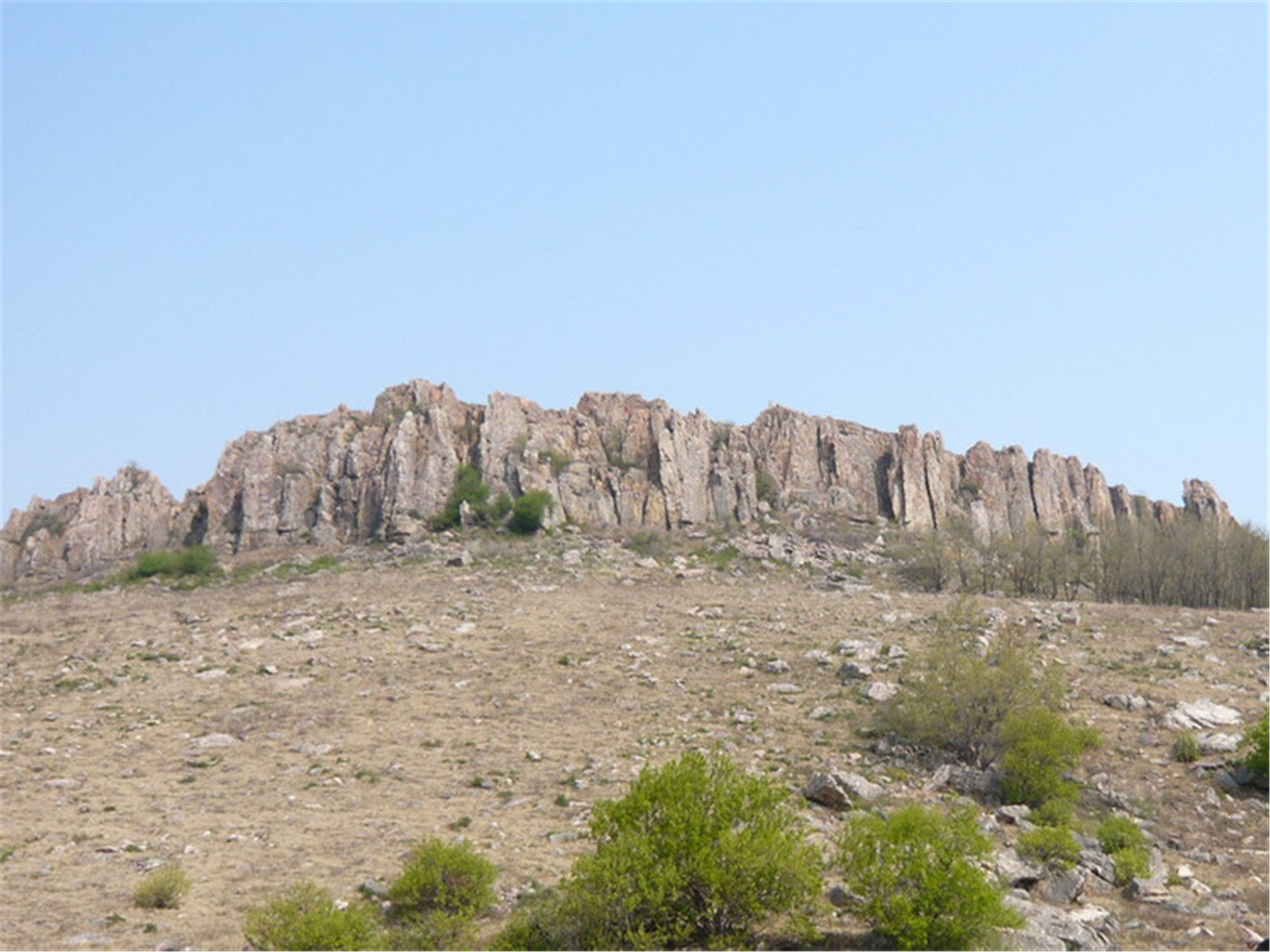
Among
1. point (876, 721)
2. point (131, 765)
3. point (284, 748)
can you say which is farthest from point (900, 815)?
point (131, 765)

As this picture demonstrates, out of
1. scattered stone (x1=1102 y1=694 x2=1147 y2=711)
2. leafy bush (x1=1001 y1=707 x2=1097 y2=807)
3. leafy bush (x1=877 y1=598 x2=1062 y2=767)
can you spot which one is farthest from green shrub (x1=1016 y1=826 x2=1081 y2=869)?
scattered stone (x1=1102 y1=694 x2=1147 y2=711)

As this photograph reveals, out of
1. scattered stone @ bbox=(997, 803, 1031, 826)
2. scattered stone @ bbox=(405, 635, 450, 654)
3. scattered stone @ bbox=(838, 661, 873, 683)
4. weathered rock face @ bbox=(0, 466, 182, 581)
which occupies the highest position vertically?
weathered rock face @ bbox=(0, 466, 182, 581)

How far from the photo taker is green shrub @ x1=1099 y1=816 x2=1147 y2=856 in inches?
599

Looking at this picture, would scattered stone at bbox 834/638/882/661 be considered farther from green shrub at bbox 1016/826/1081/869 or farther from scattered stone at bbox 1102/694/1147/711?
green shrub at bbox 1016/826/1081/869

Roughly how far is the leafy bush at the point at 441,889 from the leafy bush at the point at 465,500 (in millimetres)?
35004

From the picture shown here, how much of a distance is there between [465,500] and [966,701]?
1267 inches

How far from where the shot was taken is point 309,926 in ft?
35.7

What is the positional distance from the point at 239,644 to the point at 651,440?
29.2m

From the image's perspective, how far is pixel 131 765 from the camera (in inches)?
743

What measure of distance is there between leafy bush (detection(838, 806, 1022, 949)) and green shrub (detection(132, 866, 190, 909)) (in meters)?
7.64

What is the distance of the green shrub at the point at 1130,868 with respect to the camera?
1430 cm

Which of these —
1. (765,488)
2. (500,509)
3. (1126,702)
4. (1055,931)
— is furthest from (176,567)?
(1055,931)

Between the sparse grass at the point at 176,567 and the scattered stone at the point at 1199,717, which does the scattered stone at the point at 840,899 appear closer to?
the scattered stone at the point at 1199,717

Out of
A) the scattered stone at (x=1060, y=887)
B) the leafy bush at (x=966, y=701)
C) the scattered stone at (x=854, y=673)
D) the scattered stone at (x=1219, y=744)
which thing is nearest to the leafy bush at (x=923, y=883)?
the scattered stone at (x=1060, y=887)
